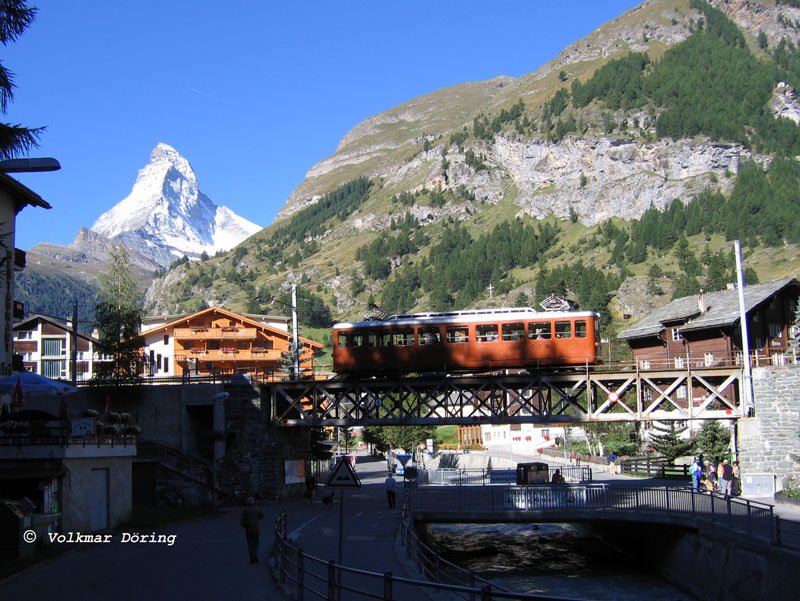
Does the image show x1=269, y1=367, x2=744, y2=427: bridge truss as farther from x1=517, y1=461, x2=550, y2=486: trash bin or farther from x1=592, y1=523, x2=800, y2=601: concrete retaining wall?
x1=592, y1=523, x2=800, y2=601: concrete retaining wall

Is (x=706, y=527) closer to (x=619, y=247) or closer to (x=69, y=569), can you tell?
(x=69, y=569)

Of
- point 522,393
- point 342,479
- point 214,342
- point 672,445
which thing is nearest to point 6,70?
point 342,479

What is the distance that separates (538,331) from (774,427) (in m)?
11.0

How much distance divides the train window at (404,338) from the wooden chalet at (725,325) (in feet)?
54.1

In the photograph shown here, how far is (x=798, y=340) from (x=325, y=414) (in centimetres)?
2487

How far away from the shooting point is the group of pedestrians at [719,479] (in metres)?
34.2

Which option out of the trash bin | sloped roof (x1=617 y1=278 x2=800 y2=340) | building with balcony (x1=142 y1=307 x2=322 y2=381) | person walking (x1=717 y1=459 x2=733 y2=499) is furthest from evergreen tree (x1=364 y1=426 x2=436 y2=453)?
person walking (x1=717 y1=459 x2=733 y2=499)

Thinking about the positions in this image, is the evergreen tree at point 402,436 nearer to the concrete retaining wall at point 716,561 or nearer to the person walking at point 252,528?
the concrete retaining wall at point 716,561

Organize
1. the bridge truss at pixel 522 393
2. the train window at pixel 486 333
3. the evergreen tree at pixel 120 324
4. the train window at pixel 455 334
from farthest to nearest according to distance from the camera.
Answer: the evergreen tree at pixel 120 324 → the train window at pixel 455 334 → the train window at pixel 486 333 → the bridge truss at pixel 522 393

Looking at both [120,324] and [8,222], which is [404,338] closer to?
[8,222]

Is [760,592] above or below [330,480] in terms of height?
below

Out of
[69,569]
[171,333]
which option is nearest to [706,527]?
[69,569]

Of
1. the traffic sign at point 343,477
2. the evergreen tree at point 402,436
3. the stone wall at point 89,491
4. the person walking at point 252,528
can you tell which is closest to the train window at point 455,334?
the stone wall at point 89,491

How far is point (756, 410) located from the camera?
131 ft
